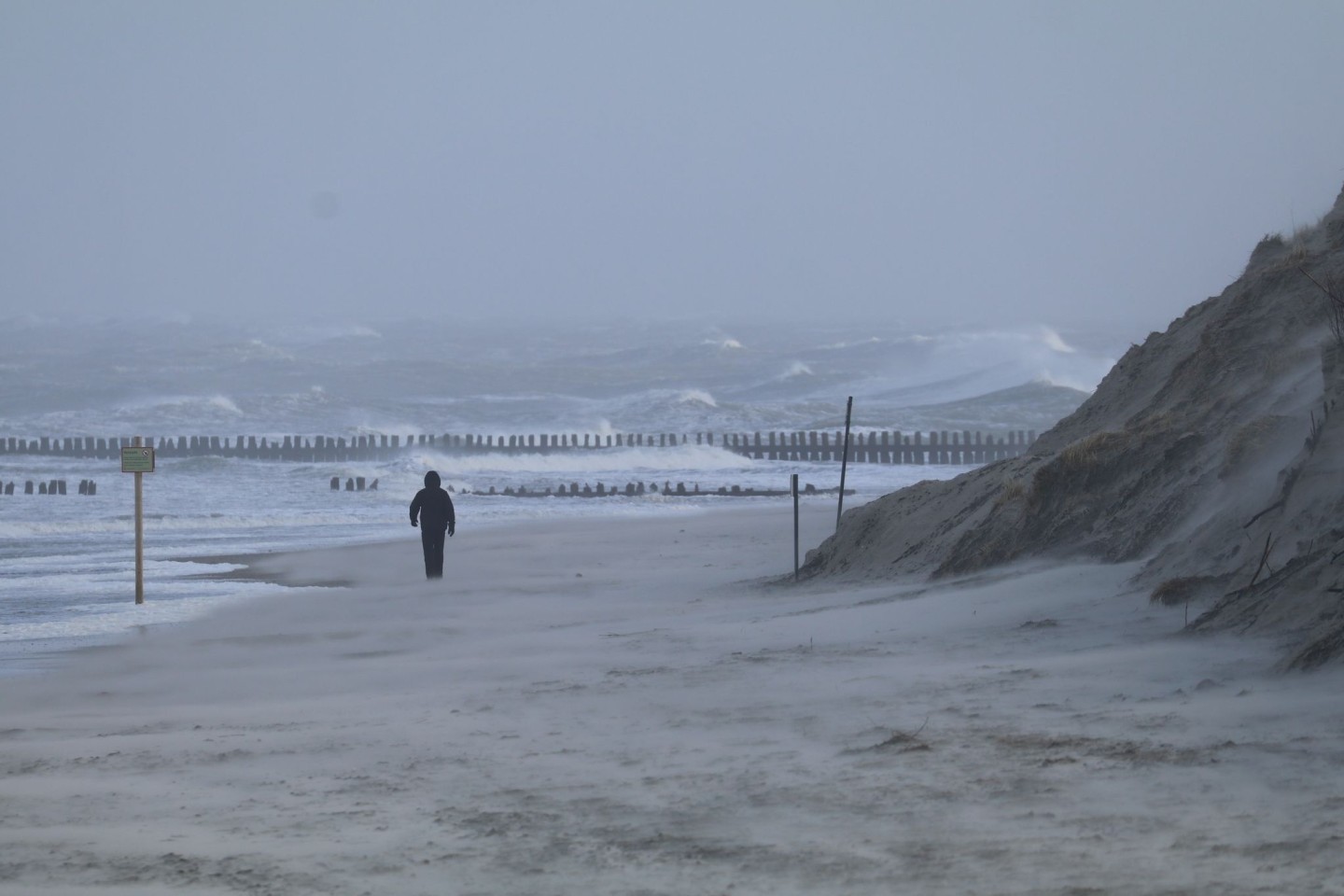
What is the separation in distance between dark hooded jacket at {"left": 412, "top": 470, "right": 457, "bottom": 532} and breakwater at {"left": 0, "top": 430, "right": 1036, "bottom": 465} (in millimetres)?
29463

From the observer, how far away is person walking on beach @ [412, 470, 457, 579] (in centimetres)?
1461

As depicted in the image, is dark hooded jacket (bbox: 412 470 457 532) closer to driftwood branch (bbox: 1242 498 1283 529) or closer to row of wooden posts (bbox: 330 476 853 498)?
driftwood branch (bbox: 1242 498 1283 529)

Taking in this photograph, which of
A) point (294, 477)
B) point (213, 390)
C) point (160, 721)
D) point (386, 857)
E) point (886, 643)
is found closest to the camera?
point (386, 857)

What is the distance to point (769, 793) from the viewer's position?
505 cm

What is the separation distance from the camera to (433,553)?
1521 cm

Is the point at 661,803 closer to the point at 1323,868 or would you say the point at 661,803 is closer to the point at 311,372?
the point at 1323,868

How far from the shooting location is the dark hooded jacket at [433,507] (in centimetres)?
1459

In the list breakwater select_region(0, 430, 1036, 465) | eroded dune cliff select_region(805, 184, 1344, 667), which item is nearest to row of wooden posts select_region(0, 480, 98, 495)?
breakwater select_region(0, 430, 1036, 465)

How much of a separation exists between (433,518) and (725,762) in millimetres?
9607

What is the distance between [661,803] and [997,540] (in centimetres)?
608

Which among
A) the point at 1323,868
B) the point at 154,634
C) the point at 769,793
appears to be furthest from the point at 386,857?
the point at 154,634

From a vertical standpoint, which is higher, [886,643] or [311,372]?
[311,372]

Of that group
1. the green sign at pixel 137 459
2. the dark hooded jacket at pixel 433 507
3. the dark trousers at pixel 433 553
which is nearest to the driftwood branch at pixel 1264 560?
the dark hooded jacket at pixel 433 507

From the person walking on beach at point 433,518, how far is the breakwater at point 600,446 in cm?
2918
